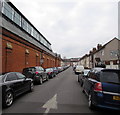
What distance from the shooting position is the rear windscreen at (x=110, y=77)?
3852mm

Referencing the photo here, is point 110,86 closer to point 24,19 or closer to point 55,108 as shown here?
point 55,108

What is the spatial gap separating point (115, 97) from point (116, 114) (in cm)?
80

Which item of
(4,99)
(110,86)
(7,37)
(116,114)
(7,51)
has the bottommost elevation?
(116,114)

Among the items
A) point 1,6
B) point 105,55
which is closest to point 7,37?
point 1,6

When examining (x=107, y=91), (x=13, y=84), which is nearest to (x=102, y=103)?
(x=107, y=91)

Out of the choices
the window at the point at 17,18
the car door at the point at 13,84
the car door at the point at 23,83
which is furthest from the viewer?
the window at the point at 17,18

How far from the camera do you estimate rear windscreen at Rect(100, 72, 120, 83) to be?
385cm

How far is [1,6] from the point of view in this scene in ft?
46.5

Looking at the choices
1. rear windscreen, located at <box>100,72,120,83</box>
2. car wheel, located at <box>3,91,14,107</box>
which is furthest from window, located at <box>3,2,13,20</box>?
rear windscreen, located at <box>100,72,120,83</box>

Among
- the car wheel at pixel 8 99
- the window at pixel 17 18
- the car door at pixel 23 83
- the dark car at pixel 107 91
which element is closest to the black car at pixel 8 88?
the car wheel at pixel 8 99

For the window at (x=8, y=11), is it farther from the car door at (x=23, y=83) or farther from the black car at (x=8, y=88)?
the black car at (x=8, y=88)

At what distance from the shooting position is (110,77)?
3959 mm

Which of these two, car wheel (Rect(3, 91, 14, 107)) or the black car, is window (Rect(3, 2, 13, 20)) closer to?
the black car

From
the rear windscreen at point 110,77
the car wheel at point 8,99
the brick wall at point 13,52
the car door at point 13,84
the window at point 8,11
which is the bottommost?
the car wheel at point 8,99
